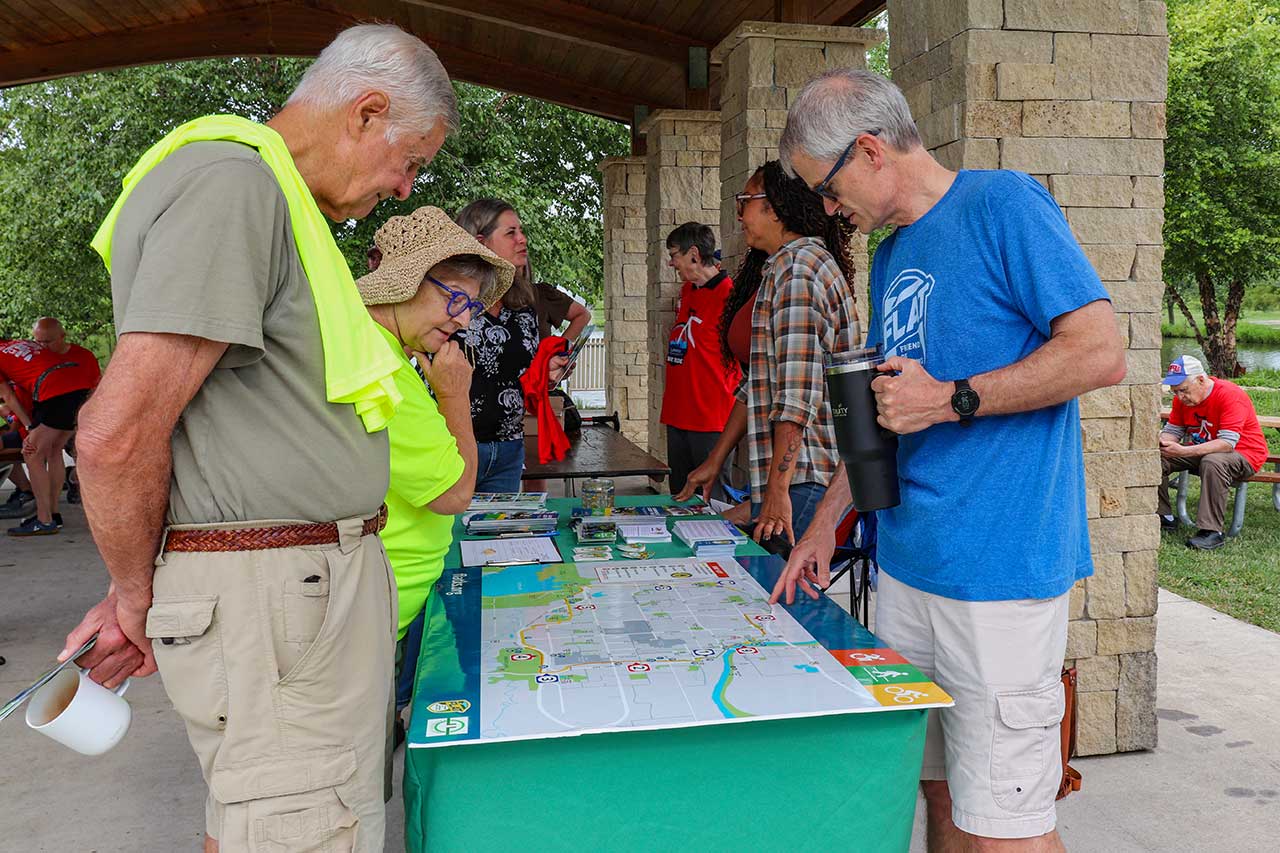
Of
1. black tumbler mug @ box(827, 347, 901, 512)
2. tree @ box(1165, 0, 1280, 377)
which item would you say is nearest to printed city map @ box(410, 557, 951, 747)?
black tumbler mug @ box(827, 347, 901, 512)

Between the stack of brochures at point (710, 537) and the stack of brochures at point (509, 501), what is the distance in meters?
0.52

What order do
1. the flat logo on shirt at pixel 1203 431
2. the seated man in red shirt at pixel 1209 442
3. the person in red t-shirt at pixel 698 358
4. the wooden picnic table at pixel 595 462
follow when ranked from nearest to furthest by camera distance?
the wooden picnic table at pixel 595 462 → the person in red t-shirt at pixel 698 358 → the seated man in red shirt at pixel 1209 442 → the flat logo on shirt at pixel 1203 431

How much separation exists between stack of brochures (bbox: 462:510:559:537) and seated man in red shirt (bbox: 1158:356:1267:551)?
5512 millimetres

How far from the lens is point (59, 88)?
13.1 meters

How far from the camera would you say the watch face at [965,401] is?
162cm

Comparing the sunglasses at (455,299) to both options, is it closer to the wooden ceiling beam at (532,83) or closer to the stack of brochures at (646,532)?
the stack of brochures at (646,532)

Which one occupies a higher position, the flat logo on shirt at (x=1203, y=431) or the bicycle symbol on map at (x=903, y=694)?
the bicycle symbol on map at (x=903, y=694)

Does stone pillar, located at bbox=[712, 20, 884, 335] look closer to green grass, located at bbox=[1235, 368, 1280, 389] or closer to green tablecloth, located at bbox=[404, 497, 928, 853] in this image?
green tablecloth, located at bbox=[404, 497, 928, 853]

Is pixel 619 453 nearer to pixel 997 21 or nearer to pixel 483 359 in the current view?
pixel 483 359

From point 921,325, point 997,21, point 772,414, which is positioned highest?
point 997,21

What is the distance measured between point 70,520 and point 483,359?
5.80 meters

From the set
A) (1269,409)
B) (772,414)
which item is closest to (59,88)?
(772,414)

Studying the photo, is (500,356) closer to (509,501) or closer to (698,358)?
(509,501)

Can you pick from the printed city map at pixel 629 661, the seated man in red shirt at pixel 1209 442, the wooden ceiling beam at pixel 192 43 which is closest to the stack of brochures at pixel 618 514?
the printed city map at pixel 629 661
